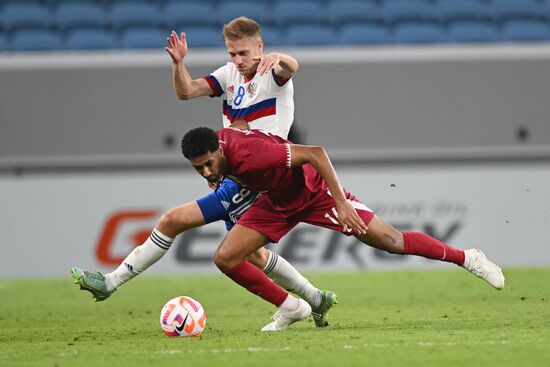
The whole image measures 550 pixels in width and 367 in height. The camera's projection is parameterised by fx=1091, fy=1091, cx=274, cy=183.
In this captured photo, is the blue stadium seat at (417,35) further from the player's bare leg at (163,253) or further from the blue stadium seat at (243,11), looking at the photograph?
the player's bare leg at (163,253)

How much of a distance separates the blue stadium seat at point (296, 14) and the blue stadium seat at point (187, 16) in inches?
40.2

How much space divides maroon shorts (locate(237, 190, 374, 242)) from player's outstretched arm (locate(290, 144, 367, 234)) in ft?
1.29

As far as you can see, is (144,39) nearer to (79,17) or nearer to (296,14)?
(79,17)

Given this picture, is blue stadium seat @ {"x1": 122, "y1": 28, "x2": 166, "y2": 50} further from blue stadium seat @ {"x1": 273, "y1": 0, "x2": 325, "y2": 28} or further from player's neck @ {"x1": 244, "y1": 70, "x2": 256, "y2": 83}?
player's neck @ {"x1": 244, "y1": 70, "x2": 256, "y2": 83}

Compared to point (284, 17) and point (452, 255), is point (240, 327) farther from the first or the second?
point (284, 17)

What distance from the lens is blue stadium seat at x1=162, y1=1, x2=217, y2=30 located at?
55.8ft

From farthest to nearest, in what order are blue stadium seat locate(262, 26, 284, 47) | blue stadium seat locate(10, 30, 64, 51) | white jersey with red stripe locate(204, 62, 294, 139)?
1. blue stadium seat locate(10, 30, 64, 51)
2. blue stadium seat locate(262, 26, 284, 47)
3. white jersey with red stripe locate(204, 62, 294, 139)

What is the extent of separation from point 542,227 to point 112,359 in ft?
26.7

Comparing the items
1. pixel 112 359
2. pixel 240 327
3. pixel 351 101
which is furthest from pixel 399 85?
pixel 112 359

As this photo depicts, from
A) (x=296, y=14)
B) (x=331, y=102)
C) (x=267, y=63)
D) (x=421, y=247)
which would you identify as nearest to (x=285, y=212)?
(x=421, y=247)

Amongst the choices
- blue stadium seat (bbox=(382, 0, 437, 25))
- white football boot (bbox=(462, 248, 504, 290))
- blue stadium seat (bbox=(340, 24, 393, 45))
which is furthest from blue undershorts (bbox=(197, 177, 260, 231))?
blue stadium seat (bbox=(382, 0, 437, 25))

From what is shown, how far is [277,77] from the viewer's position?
8.02 m

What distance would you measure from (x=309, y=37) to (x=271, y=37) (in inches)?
22.7

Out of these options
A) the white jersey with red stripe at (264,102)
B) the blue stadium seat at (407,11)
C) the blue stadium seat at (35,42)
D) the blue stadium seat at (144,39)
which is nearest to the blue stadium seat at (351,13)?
the blue stadium seat at (407,11)
